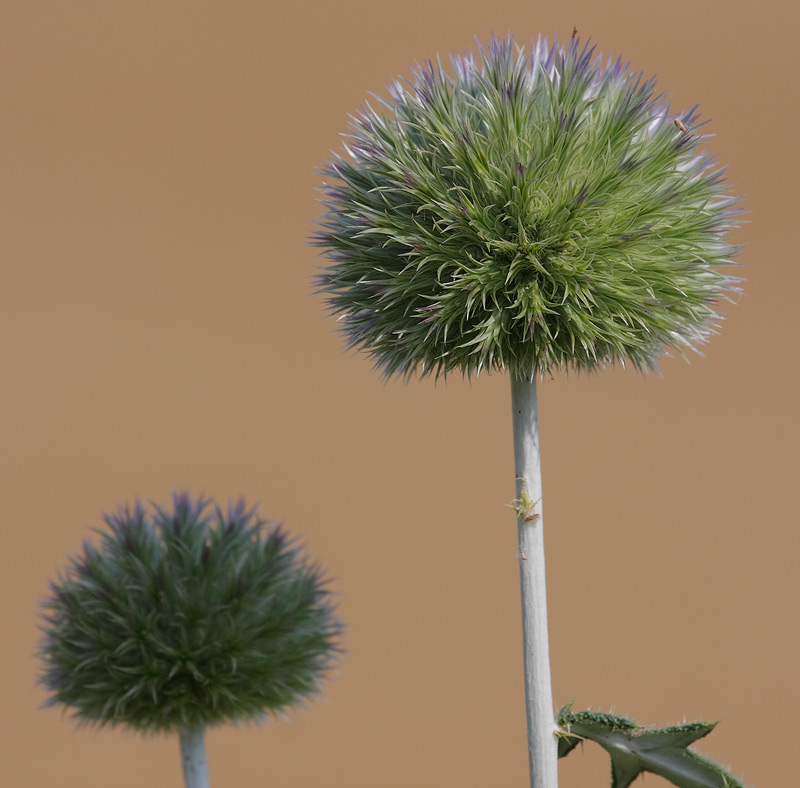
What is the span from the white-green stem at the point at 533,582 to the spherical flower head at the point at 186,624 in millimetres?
873

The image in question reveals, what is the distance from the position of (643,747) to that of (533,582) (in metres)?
0.75

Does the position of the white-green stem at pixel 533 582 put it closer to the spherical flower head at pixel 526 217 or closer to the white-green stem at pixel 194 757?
the spherical flower head at pixel 526 217

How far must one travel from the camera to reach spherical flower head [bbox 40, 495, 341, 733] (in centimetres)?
365

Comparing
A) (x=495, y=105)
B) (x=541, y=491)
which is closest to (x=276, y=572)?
(x=541, y=491)

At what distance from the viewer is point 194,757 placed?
3.86 m

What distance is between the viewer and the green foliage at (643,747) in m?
4.38

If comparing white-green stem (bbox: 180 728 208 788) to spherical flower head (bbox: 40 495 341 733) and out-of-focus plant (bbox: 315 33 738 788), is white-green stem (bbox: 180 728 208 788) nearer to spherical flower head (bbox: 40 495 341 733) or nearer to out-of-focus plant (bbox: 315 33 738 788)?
spherical flower head (bbox: 40 495 341 733)

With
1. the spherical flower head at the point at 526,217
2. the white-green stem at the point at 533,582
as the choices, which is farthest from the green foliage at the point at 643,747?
the spherical flower head at the point at 526,217

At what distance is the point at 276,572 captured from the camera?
3857 mm

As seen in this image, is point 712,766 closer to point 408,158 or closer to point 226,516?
point 226,516

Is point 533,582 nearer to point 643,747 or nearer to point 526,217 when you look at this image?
point 643,747

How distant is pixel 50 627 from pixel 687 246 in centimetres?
256

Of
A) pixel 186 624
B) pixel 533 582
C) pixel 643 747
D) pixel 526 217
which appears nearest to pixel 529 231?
pixel 526 217

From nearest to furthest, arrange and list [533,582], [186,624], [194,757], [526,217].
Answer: [186,624], [194,757], [526,217], [533,582]
